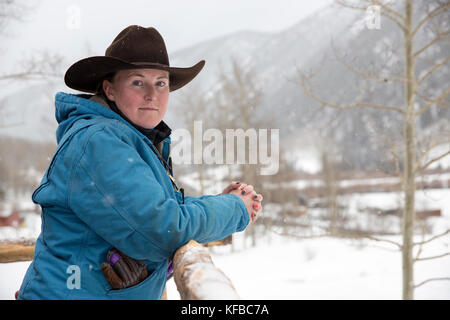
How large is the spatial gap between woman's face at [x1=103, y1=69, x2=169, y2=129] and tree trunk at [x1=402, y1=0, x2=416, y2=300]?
399 centimetres

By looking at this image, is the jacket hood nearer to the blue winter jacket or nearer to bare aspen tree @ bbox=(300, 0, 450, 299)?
the blue winter jacket

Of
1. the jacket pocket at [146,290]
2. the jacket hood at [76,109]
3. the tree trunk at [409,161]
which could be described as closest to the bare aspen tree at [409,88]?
the tree trunk at [409,161]

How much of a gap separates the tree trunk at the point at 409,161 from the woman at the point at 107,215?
3935mm

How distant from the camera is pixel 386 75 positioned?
180 inches

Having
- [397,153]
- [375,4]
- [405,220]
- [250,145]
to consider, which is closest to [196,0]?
[250,145]

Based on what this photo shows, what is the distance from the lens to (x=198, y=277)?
2.53 feet

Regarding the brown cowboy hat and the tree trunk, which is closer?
the brown cowboy hat

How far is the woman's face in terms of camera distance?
4.16 feet

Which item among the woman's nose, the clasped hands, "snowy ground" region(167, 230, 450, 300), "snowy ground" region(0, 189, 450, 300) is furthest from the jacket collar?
"snowy ground" region(167, 230, 450, 300)

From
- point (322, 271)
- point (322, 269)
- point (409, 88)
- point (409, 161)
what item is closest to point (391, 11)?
point (409, 88)

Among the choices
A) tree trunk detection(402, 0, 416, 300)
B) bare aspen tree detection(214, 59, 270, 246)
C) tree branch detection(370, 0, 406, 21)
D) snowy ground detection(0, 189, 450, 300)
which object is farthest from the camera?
bare aspen tree detection(214, 59, 270, 246)

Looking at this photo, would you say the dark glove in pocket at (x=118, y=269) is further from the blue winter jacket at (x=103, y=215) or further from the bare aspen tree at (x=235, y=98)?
the bare aspen tree at (x=235, y=98)

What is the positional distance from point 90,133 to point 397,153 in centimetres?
448
